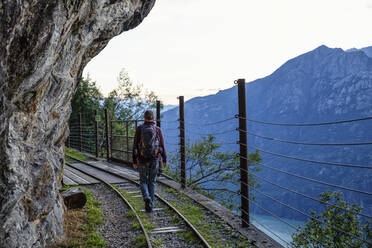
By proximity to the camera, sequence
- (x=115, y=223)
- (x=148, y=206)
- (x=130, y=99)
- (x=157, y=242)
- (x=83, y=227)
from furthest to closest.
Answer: (x=130, y=99), (x=148, y=206), (x=115, y=223), (x=83, y=227), (x=157, y=242)

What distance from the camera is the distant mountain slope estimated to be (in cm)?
10588

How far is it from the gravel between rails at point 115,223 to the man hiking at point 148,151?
632mm

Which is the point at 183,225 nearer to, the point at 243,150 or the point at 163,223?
the point at 163,223

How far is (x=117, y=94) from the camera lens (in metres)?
34.7

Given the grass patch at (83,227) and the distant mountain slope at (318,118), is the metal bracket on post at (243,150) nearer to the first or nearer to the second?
the grass patch at (83,227)

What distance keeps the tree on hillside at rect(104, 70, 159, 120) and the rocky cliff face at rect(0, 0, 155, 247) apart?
28882mm

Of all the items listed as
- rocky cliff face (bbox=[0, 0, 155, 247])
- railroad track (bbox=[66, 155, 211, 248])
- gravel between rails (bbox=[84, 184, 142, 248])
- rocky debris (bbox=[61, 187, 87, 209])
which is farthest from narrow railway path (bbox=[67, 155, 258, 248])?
rocky cliff face (bbox=[0, 0, 155, 247])

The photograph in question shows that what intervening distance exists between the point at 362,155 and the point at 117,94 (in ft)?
340

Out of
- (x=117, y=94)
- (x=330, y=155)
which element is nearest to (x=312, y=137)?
(x=330, y=155)

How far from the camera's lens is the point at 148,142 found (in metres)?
6.15

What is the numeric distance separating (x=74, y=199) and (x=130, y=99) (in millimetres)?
29453

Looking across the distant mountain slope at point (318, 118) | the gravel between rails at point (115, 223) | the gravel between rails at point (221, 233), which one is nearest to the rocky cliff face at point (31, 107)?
the gravel between rails at point (115, 223)

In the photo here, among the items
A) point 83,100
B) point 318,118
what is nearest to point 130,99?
point 83,100

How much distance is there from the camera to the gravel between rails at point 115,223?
16.6 feet
